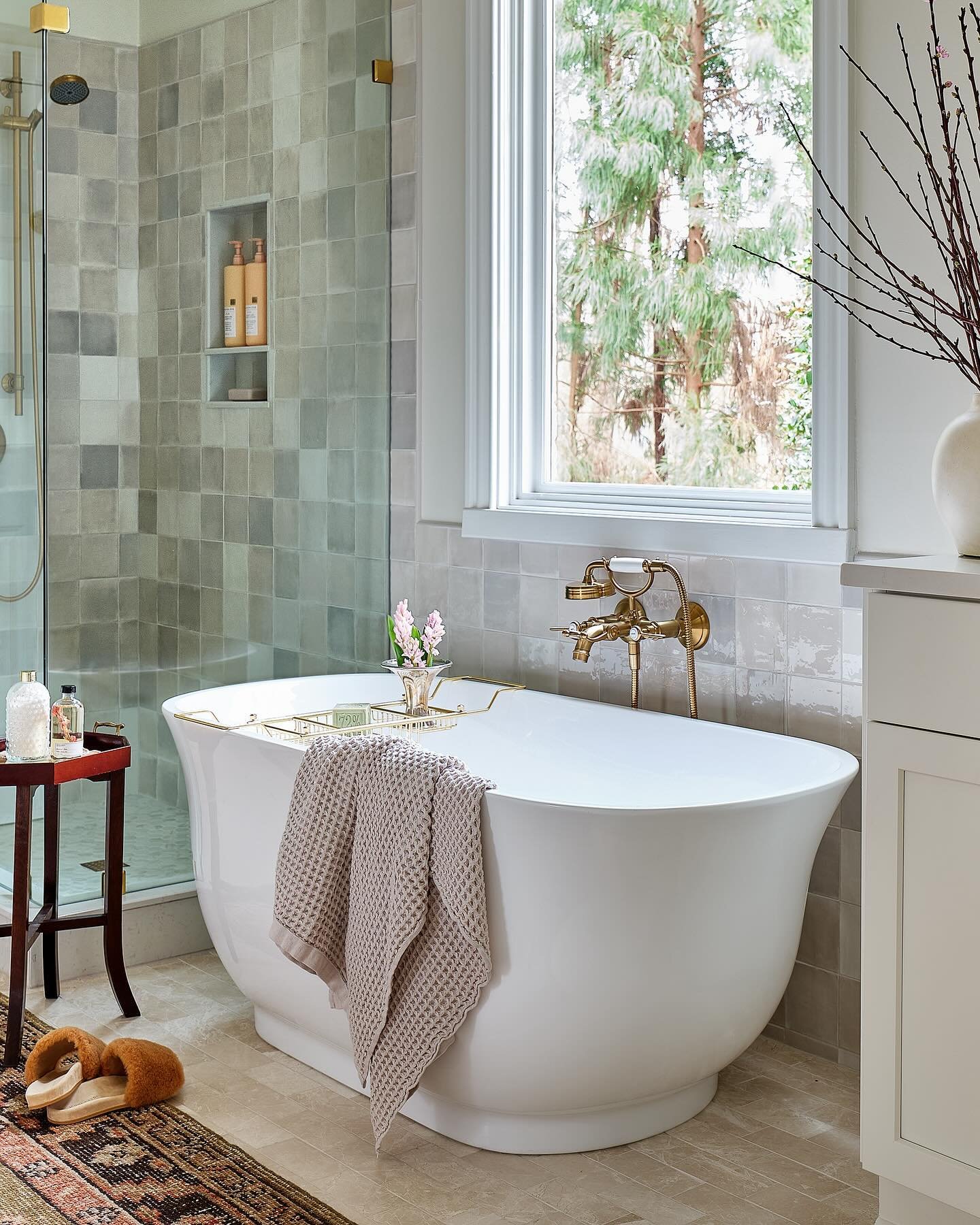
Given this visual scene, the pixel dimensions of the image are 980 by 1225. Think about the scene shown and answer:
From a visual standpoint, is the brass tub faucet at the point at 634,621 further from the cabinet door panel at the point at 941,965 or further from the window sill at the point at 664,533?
the cabinet door panel at the point at 941,965

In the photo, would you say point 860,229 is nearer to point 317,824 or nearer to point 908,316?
point 908,316

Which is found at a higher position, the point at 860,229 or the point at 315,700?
the point at 860,229

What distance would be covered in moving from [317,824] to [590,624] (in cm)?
82

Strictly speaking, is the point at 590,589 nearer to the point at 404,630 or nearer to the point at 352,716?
the point at 404,630

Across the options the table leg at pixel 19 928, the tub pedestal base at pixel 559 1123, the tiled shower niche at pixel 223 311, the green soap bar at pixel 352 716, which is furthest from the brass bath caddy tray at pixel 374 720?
the tiled shower niche at pixel 223 311

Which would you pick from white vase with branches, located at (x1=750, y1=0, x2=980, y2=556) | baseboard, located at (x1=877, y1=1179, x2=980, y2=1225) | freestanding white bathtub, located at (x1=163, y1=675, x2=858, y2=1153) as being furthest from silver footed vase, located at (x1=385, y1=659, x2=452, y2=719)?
baseboard, located at (x1=877, y1=1179, x2=980, y2=1225)

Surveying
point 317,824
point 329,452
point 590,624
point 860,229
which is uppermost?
point 860,229

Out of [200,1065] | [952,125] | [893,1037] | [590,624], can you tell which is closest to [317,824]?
[200,1065]

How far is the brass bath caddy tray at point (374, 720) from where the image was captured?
107 inches

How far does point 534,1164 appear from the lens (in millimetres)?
2266

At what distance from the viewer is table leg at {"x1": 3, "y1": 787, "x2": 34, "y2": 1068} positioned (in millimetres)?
2637

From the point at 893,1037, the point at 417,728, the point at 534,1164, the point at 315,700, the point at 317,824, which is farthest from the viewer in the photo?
the point at 315,700

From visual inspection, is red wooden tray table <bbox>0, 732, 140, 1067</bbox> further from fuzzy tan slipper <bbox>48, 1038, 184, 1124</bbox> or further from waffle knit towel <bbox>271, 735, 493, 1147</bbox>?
waffle knit towel <bbox>271, 735, 493, 1147</bbox>

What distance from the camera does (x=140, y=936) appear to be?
323cm
